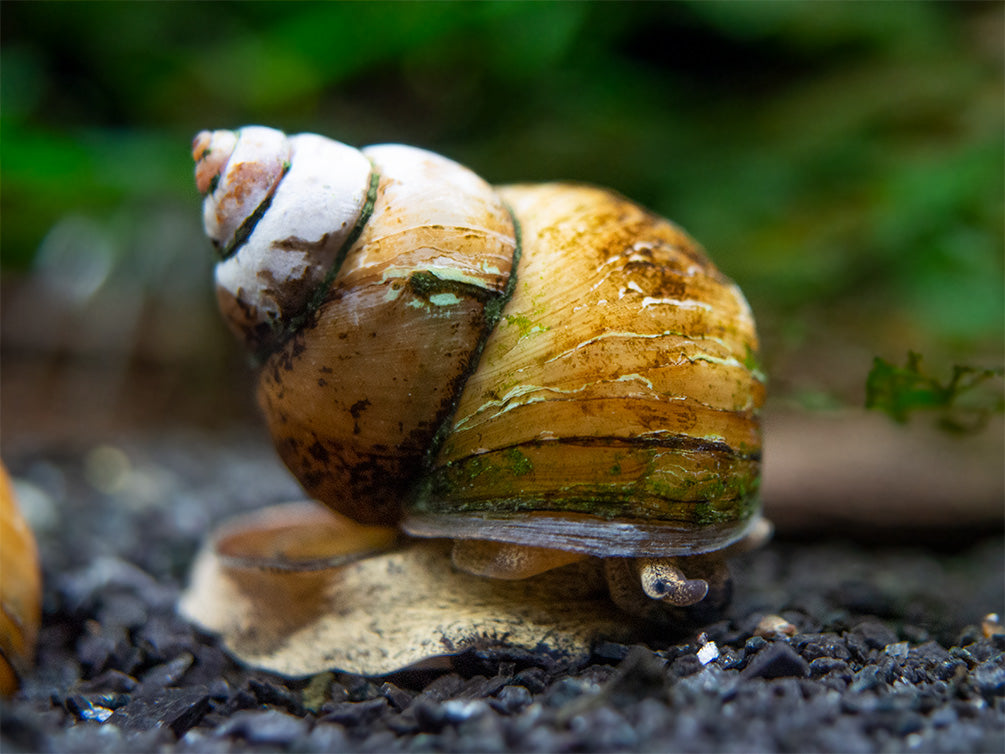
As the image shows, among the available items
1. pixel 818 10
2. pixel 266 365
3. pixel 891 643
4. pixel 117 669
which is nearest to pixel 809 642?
pixel 891 643

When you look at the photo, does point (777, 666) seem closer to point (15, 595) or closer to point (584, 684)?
point (584, 684)

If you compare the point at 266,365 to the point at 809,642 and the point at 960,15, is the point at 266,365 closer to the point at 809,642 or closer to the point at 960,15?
the point at 809,642

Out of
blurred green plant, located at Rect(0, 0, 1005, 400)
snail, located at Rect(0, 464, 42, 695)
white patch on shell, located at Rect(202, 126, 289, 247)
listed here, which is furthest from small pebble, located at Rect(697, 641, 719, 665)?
blurred green plant, located at Rect(0, 0, 1005, 400)

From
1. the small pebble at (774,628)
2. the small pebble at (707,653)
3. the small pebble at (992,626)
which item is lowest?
the small pebble at (992,626)

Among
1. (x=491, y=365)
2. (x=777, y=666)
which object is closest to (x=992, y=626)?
(x=777, y=666)

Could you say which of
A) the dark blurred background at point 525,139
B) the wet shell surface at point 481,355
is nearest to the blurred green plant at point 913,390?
the wet shell surface at point 481,355

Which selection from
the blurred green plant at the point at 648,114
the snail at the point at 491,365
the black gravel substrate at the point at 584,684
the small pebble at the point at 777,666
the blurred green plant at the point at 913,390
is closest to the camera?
the black gravel substrate at the point at 584,684

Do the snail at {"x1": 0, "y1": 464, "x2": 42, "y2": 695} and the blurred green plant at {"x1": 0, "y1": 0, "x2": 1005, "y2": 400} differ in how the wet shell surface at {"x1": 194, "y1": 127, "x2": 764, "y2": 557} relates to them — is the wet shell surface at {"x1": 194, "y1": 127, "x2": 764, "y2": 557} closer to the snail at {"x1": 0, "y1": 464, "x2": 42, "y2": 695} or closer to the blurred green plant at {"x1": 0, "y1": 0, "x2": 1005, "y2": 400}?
the snail at {"x1": 0, "y1": 464, "x2": 42, "y2": 695}

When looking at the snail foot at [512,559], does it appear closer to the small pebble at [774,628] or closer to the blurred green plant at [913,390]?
the small pebble at [774,628]
